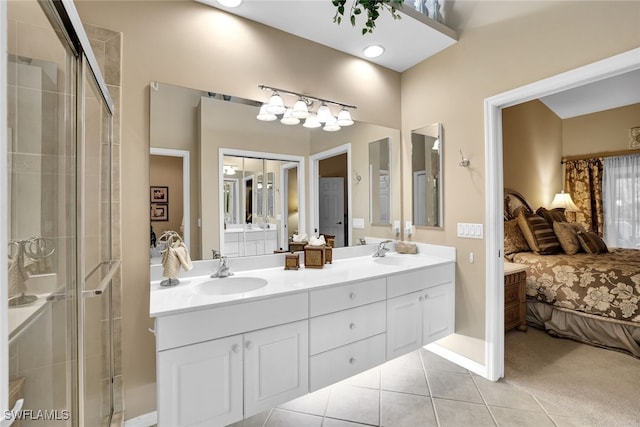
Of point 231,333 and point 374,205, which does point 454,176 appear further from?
point 231,333

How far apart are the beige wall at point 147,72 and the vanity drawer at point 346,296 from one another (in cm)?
101

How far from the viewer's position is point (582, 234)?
145 inches

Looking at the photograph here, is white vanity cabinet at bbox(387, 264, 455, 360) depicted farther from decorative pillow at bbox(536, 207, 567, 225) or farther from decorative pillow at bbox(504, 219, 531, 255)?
decorative pillow at bbox(536, 207, 567, 225)

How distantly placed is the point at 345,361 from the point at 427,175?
1731 mm

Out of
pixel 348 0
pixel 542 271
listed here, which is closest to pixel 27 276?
pixel 348 0

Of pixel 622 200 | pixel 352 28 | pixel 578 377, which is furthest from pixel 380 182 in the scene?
pixel 622 200

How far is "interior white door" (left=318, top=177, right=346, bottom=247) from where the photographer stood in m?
2.47

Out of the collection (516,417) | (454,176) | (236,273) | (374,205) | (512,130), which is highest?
(512,130)

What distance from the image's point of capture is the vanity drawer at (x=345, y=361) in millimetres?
1683

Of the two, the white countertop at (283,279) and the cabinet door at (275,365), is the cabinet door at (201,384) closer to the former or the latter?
the cabinet door at (275,365)

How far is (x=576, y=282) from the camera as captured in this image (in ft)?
9.05

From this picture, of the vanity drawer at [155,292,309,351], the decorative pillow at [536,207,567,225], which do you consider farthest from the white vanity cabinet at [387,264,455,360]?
the decorative pillow at [536,207,567,225]

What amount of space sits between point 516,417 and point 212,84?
2.83 m

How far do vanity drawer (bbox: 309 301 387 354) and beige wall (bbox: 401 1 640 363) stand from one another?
891 millimetres
